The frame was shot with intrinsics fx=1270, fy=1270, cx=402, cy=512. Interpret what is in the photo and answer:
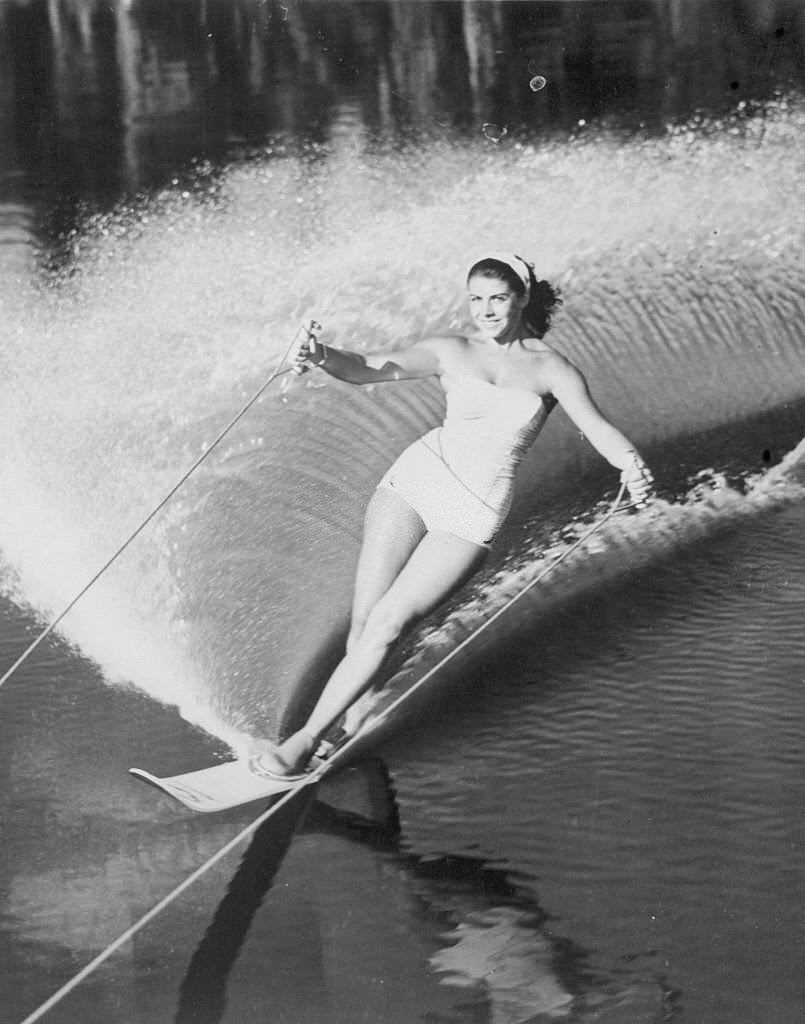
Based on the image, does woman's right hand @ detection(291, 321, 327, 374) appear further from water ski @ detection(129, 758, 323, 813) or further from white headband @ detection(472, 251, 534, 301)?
water ski @ detection(129, 758, 323, 813)

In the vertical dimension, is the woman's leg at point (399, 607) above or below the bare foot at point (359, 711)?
above

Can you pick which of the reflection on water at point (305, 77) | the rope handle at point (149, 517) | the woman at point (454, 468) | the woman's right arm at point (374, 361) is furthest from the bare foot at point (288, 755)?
the reflection on water at point (305, 77)

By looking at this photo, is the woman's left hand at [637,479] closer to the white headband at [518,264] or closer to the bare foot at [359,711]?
the white headband at [518,264]

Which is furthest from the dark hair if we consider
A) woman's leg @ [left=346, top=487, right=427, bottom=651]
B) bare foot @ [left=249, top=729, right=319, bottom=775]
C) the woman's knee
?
bare foot @ [left=249, top=729, right=319, bottom=775]

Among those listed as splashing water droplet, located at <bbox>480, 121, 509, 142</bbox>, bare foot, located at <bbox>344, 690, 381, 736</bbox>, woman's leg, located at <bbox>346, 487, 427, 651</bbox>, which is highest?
splashing water droplet, located at <bbox>480, 121, 509, 142</bbox>

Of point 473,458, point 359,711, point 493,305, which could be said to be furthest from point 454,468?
point 359,711

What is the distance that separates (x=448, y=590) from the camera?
2424 millimetres

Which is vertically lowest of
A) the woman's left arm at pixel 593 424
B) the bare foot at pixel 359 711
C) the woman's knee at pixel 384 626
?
the bare foot at pixel 359 711

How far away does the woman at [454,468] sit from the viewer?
241 cm

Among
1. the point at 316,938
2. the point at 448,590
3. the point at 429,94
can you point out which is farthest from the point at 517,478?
the point at 316,938

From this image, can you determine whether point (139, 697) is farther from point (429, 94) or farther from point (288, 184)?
point (429, 94)

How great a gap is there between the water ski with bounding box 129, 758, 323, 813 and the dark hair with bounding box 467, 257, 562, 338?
0.93 metres

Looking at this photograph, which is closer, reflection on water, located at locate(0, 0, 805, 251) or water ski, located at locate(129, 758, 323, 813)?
water ski, located at locate(129, 758, 323, 813)

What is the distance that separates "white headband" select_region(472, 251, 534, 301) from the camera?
2447mm
